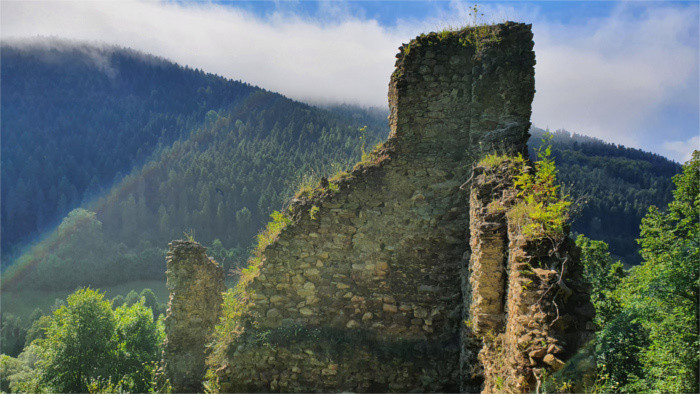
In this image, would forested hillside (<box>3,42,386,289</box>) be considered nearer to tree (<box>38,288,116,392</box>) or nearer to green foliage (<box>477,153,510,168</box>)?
tree (<box>38,288,116,392</box>)

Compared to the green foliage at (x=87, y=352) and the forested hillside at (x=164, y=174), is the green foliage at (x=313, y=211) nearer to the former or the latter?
the green foliage at (x=87, y=352)

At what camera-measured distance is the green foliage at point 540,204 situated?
479 centimetres

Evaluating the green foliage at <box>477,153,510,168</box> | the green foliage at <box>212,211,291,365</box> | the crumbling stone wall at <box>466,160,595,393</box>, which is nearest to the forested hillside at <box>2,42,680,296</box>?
the green foliage at <box>212,211,291,365</box>

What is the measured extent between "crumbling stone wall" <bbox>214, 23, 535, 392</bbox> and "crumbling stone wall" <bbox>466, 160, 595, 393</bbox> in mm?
921

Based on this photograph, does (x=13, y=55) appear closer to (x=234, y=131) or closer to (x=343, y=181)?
(x=234, y=131)

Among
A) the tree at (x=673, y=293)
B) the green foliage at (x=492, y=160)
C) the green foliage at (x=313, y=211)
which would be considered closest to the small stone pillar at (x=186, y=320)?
the green foliage at (x=313, y=211)

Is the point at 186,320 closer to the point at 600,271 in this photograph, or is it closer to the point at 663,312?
the point at 663,312

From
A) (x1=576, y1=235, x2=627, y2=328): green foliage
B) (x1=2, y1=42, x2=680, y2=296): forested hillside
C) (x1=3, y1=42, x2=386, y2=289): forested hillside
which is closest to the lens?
(x1=576, y1=235, x2=627, y2=328): green foliage

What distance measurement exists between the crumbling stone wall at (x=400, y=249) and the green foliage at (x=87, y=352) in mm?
12057

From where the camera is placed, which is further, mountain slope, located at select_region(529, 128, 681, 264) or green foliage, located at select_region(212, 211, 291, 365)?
mountain slope, located at select_region(529, 128, 681, 264)

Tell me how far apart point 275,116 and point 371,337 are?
4453 inches

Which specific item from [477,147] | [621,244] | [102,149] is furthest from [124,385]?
[102,149]

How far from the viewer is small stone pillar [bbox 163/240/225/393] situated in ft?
34.6

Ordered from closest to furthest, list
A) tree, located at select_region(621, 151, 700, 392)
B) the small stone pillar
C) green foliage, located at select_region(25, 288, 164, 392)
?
the small stone pillar, tree, located at select_region(621, 151, 700, 392), green foliage, located at select_region(25, 288, 164, 392)
